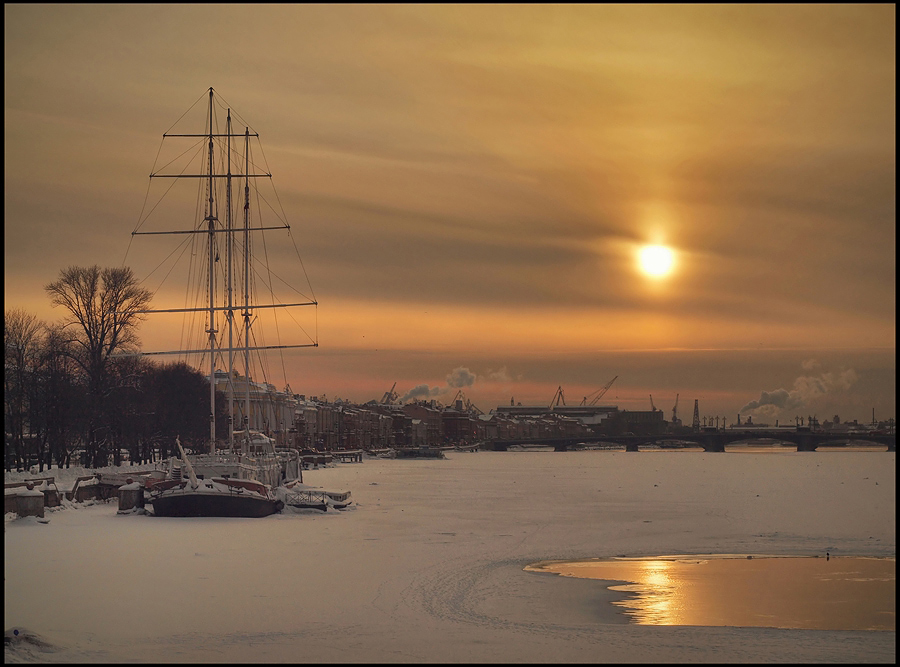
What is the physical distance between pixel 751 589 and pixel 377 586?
10.5 metres

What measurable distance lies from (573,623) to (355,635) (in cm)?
534

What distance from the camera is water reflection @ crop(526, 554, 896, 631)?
25.0m

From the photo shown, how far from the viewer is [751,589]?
96.7 ft

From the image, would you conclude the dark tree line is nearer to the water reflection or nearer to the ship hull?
the ship hull

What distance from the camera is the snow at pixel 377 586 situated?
66.5ft

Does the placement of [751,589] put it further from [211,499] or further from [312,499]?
[312,499]

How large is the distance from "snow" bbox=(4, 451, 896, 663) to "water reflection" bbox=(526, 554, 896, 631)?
1.15 meters

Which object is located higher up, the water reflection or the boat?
the boat

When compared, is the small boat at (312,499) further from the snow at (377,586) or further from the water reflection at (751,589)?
the water reflection at (751,589)

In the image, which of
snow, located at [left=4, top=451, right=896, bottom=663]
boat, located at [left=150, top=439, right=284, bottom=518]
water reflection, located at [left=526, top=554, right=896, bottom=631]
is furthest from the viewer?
boat, located at [left=150, top=439, right=284, bottom=518]

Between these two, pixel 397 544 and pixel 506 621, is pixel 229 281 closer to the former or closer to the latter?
pixel 397 544

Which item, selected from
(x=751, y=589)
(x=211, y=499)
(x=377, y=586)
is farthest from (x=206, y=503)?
(x=751, y=589)

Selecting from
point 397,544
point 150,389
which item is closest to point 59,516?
point 397,544

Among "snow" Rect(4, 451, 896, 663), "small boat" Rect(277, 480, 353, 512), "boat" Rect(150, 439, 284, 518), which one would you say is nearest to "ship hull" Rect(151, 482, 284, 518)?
"boat" Rect(150, 439, 284, 518)
